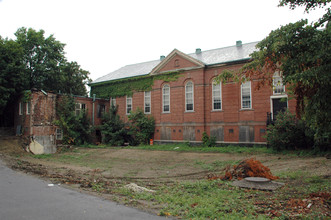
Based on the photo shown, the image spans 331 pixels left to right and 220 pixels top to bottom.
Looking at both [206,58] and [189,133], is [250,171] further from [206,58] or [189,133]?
[206,58]

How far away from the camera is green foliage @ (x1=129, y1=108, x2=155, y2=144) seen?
82.5 feet

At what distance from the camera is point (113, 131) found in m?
26.8

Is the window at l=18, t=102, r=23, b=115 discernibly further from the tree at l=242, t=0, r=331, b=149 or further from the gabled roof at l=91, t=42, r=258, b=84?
the tree at l=242, t=0, r=331, b=149

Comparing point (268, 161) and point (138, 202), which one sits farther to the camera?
point (268, 161)

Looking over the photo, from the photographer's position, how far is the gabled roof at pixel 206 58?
22141 millimetres

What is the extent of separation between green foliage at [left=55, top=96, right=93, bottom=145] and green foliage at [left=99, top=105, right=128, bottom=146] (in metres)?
1.86

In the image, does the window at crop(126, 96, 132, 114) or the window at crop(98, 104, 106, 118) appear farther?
the window at crop(98, 104, 106, 118)

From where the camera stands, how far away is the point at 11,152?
19094 millimetres

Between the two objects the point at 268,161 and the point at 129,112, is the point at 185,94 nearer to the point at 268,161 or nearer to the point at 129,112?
the point at 129,112

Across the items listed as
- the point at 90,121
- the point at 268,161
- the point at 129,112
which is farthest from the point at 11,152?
the point at 268,161

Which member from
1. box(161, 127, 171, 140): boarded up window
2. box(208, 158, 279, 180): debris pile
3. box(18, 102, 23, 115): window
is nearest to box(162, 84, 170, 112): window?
box(161, 127, 171, 140): boarded up window

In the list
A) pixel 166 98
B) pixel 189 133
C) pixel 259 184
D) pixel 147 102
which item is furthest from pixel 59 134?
pixel 259 184

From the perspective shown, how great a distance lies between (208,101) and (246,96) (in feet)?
11.4

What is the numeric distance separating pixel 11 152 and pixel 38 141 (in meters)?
2.06
